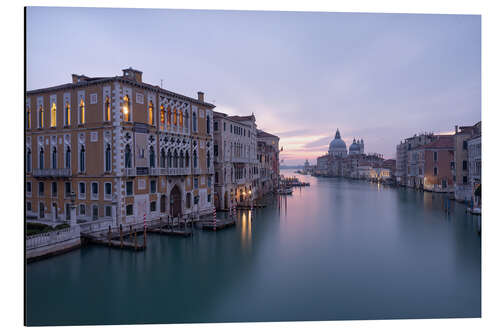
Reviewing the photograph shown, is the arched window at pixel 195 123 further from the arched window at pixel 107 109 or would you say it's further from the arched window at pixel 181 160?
the arched window at pixel 107 109

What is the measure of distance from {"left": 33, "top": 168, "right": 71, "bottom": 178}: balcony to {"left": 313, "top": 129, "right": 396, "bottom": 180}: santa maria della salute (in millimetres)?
64569

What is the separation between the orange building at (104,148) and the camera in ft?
45.1

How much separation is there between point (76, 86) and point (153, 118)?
3469 mm

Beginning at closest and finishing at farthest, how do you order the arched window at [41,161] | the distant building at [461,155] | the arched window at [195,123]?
1. the arched window at [41,161]
2. the arched window at [195,123]
3. the distant building at [461,155]

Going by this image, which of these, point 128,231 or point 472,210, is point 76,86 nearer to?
point 128,231

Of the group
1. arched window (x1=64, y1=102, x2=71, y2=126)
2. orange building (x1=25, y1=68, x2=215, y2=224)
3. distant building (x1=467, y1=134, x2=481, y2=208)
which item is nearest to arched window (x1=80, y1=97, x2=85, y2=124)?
orange building (x1=25, y1=68, x2=215, y2=224)

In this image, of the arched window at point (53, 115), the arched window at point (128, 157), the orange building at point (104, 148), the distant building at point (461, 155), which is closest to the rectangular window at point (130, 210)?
the orange building at point (104, 148)

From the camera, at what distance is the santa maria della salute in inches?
2963

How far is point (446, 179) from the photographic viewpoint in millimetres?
37719

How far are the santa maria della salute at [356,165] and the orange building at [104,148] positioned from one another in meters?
61.3

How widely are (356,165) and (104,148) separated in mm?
81287

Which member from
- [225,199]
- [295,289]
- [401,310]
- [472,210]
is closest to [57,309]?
[295,289]

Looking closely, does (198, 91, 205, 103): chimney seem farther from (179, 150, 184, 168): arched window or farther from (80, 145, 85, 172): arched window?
(80, 145, 85, 172): arched window

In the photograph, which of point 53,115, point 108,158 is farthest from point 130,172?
point 53,115
